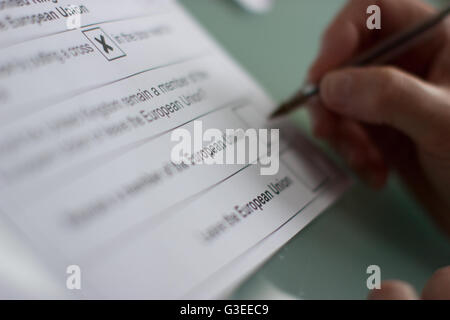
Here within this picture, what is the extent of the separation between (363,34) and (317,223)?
30cm

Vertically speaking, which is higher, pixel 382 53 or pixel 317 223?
pixel 382 53

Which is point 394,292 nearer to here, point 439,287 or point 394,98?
point 439,287

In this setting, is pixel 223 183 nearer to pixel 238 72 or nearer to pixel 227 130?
pixel 227 130

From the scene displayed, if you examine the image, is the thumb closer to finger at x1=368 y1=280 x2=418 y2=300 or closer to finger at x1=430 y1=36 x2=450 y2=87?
finger at x1=430 y1=36 x2=450 y2=87

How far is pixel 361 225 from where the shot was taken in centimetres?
44

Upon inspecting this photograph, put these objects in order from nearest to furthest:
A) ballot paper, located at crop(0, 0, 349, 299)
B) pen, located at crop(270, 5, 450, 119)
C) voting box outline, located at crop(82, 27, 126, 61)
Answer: ballot paper, located at crop(0, 0, 349, 299), voting box outline, located at crop(82, 27, 126, 61), pen, located at crop(270, 5, 450, 119)

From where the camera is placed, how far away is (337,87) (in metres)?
0.45

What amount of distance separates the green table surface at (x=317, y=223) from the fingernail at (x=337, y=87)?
0.07 meters

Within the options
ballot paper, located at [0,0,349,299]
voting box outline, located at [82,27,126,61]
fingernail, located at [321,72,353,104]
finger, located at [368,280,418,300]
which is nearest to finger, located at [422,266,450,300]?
finger, located at [368,280,418,300]

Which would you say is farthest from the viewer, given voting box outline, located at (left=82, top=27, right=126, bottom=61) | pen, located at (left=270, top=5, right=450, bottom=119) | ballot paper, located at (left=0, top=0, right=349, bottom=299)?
pen, located at (left=270, top=5, right=450, bottom=119)

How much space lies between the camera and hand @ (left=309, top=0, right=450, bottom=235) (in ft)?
1.35

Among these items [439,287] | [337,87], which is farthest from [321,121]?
[439,287]
